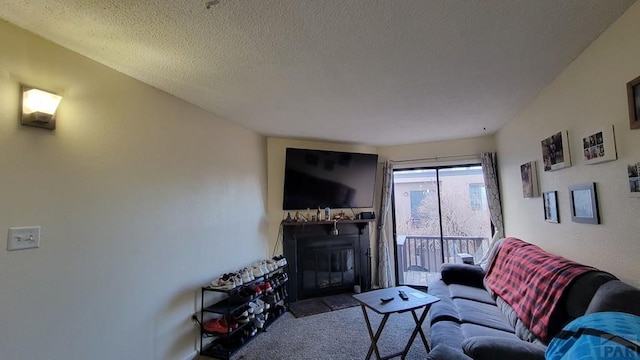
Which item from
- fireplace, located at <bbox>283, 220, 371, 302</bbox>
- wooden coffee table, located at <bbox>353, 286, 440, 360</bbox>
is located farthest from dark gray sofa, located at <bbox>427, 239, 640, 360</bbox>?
fireplace, located at <bbox>283, 220, 371, 302</bbox>

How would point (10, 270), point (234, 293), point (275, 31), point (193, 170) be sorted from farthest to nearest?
point (234, 293) → point (193, 170) → point (275, 31) → point (10, 270)

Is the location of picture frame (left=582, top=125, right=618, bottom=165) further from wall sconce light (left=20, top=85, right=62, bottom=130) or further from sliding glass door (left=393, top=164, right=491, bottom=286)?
wall sconce light (left=20, top=85, right=62, bottom=130)

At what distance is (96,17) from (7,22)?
486 millimetres

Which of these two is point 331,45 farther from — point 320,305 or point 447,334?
point 320,305

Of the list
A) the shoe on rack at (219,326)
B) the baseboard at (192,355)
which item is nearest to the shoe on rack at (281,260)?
the shoe on rack at (219,326)

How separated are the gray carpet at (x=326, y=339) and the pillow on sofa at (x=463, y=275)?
65 centimetres

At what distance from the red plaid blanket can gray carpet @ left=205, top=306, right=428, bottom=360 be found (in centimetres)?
96

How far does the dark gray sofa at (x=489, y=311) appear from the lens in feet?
5.03

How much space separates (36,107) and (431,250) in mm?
4919

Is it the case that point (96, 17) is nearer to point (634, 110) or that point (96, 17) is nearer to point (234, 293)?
point (234, 293)

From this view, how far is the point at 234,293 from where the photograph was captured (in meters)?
3.11

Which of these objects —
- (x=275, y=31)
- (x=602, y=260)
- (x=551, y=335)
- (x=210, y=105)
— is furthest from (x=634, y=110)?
(x=210, y=105)

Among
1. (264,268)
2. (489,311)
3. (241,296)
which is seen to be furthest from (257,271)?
(489,311)

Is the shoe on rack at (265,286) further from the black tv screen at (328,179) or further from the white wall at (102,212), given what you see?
the black tv screen at (328,179)
